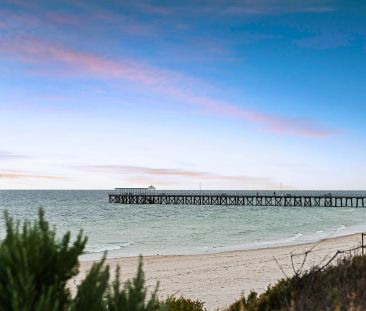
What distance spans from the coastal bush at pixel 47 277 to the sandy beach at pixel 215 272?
11.3 meters

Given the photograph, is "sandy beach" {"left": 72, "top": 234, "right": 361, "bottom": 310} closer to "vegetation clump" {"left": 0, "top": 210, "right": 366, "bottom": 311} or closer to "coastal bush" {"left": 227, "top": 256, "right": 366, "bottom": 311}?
"coastal bush" {"left": 227, "top": 256, "right": 366, "bottom": 311}

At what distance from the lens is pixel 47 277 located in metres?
3.83

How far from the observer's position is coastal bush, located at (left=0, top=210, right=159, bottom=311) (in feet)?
11.6

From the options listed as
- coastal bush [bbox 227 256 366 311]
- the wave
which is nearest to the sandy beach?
the wave

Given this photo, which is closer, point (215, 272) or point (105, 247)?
point (215, 272)

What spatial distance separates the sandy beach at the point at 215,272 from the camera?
1754 centimetres

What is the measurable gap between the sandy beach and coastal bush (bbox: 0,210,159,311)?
1132 cm

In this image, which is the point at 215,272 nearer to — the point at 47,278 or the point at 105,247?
the point at 105,247

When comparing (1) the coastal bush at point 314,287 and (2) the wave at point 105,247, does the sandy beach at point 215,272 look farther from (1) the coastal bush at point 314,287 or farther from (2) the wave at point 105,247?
(1) the coastal bush at point 314,287

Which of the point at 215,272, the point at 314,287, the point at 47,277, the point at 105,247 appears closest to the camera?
the point at 47,277

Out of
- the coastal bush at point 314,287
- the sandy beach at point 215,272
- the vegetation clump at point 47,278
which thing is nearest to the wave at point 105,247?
the sandy beach at point 215,272

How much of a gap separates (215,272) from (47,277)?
63.2 feet

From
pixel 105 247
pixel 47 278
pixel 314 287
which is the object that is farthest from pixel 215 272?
pixel 47 278

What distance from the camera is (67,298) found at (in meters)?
3.87
